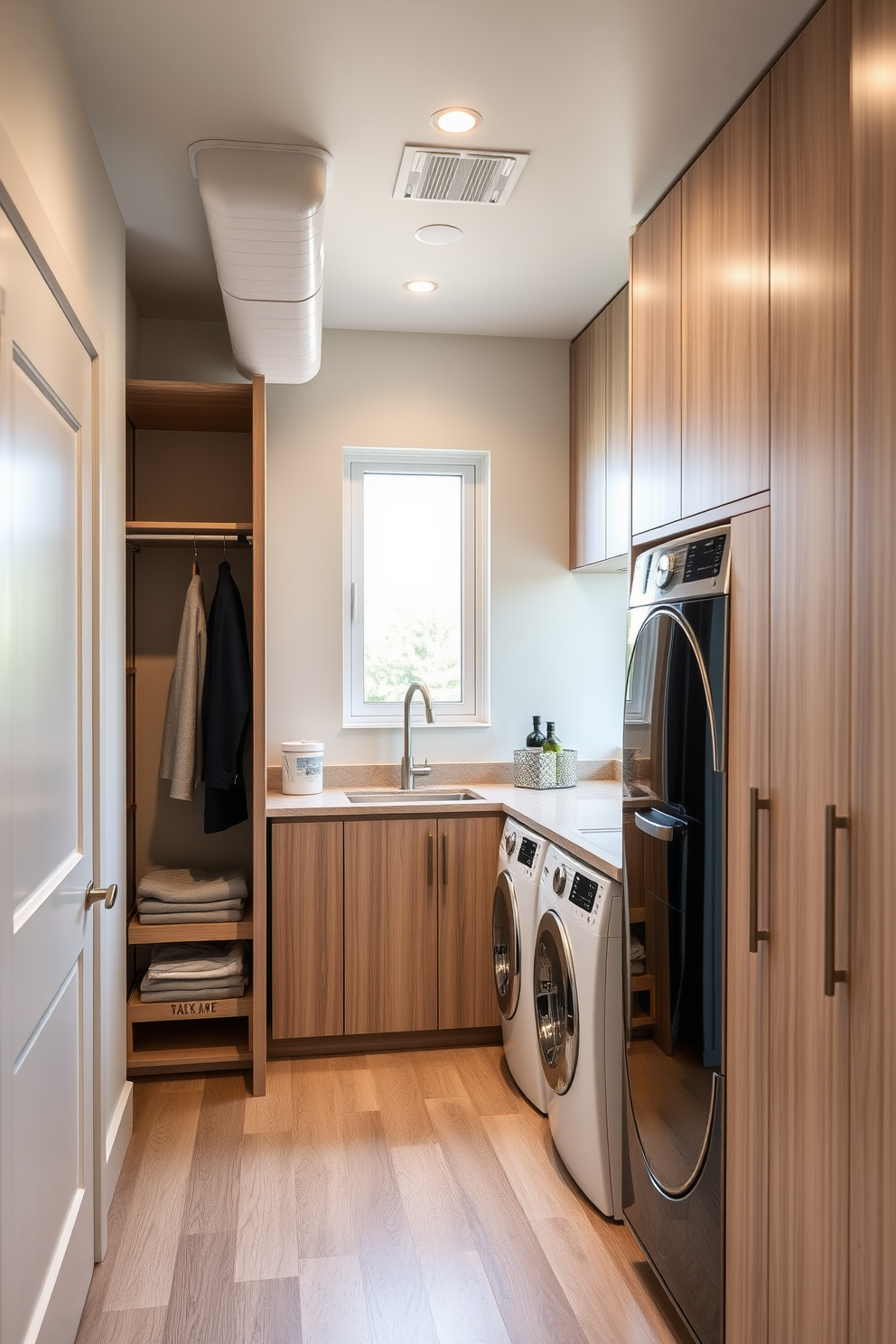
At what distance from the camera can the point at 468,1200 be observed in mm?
2514

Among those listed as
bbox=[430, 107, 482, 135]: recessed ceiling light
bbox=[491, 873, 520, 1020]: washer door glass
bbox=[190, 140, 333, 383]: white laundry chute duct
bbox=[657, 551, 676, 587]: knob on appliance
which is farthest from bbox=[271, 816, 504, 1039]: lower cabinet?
bbox=[430, 107, 482, 135]: recessed ceiling light

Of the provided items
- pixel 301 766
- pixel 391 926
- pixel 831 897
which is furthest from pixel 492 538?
pixel 831 897

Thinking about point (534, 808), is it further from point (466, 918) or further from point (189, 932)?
point (189, 932)

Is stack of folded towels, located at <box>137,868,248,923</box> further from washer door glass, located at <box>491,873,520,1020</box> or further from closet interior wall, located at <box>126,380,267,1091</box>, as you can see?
washer door glass, located at <box>491,873,520,1020</box>

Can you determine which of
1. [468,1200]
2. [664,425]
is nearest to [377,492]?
[664,425]

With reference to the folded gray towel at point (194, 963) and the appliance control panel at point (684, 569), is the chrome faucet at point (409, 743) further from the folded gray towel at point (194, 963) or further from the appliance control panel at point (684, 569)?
the appliance control panel at point (684, 569)

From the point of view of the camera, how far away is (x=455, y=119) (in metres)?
2.32

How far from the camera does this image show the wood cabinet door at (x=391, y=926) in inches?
134

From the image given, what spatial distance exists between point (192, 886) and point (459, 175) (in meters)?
2.32

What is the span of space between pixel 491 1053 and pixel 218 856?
1226 millimetres

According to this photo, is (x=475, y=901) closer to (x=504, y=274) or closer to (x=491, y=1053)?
(x=491, y=1053)

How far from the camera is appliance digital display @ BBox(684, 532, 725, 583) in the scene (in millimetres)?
1927

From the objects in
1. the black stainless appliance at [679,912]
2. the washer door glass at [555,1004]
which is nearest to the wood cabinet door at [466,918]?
the washer door glass at [555,1004]

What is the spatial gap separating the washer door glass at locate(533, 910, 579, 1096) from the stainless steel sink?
97 centimetres
